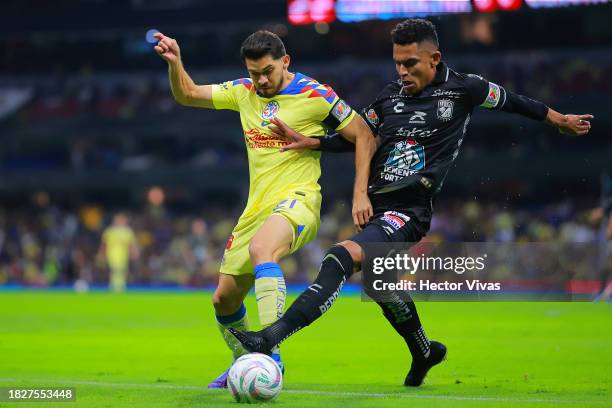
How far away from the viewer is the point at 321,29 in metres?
34.1

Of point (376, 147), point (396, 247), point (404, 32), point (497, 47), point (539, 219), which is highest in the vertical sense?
point (404, 32)

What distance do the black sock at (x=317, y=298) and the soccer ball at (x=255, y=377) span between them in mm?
131

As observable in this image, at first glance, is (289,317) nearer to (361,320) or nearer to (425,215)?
(425,215)

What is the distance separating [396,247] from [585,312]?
1053 cm

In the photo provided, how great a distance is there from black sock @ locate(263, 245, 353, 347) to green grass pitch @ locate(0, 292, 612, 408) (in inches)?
19.0

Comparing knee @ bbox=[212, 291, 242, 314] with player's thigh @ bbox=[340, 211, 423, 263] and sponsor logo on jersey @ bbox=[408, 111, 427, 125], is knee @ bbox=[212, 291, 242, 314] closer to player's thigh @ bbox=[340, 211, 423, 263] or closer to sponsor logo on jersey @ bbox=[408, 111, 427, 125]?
player's thigh @ bbox=[340, 211, 423, 263]

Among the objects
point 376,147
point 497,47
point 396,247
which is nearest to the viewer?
point 396,247

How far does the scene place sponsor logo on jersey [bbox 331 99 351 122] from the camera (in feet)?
22.9

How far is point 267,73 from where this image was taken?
270 inches

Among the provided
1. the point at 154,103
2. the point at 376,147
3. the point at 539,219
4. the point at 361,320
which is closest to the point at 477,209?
the point at 539,219

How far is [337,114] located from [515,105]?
1179mm

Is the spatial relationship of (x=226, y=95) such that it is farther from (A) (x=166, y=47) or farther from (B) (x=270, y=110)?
(A) (x=166, y=47)

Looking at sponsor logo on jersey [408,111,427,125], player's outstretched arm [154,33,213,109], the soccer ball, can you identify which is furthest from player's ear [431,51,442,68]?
the soccer ball

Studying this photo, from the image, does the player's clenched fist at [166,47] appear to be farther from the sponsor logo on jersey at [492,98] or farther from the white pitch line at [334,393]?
the white pitch line at [334,393]
